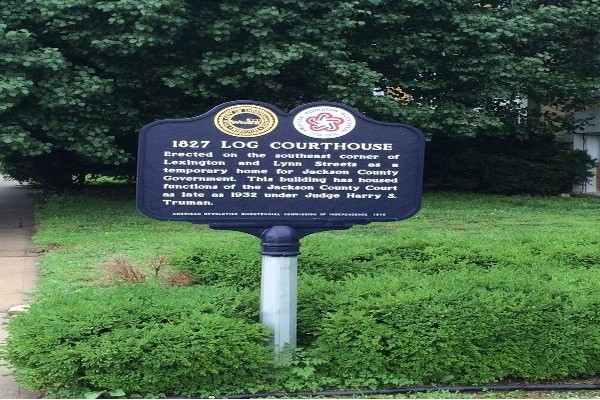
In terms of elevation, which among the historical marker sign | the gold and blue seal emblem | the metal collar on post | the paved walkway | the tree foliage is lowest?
the paved walkway

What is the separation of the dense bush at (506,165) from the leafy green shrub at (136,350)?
15542 millimetres

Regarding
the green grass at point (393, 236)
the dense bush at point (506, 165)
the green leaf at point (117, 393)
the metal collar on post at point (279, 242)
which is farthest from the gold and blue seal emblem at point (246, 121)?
the dense bush at point (506, 165)

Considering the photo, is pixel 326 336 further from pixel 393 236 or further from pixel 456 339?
pixel 393 236

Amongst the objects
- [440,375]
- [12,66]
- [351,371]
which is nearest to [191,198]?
[351,371]

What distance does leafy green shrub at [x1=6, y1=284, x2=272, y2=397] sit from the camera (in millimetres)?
5406

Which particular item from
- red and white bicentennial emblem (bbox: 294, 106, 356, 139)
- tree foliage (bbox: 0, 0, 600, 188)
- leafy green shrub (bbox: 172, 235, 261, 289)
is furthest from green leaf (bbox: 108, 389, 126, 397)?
tree foliage (bbox: 0, 0, 600, 188)

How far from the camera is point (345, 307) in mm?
6090

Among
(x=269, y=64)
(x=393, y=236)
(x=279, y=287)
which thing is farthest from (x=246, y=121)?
(x=269, y=64)

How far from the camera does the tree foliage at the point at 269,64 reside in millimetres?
14742

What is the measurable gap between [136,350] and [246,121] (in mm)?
1748

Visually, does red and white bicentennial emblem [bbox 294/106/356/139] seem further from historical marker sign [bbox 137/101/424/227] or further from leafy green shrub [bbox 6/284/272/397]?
leafy green shrub [bbox 6/284/272/397]

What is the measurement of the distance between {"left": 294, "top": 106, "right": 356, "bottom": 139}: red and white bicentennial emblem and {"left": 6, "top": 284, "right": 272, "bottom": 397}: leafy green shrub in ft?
4.55

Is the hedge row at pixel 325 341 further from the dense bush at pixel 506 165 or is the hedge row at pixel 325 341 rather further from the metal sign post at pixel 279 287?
the dense bush at pixel 506 165

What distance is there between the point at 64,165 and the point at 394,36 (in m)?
8.01
